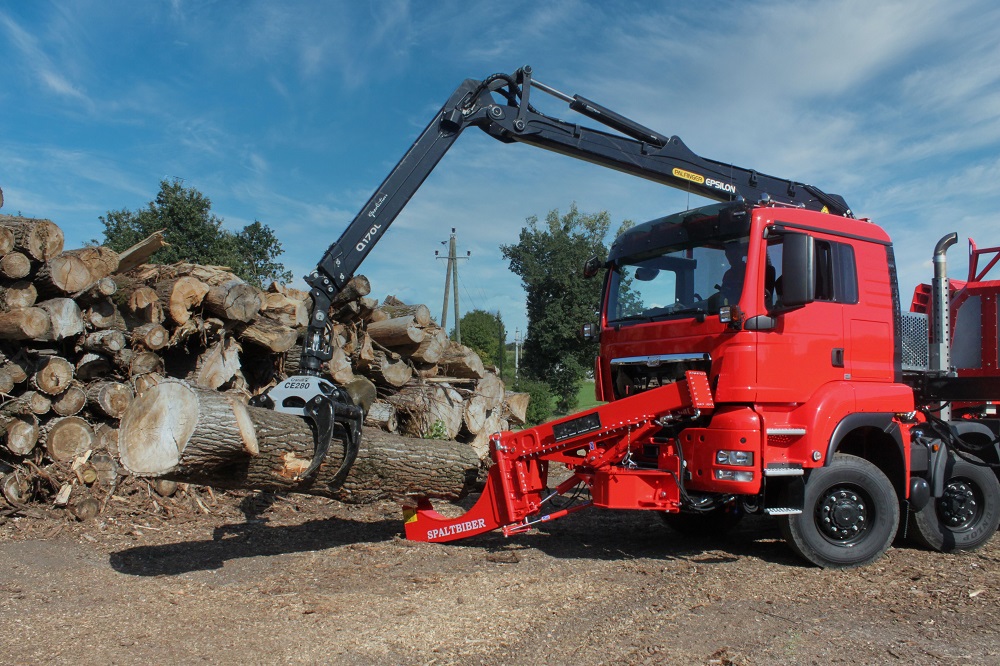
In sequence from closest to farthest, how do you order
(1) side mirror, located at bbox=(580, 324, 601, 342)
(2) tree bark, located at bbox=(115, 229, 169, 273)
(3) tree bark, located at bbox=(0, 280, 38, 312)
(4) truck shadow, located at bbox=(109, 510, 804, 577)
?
(4) truck shadow, located at bbox=(109, 510, 804, 577)
(1) side mirror, located at bbox=(580, 324, 601, 342)
(3) tree bark, located at bbox=(0, 280, 38, 312)
(2) tree bark, located at bbox=(115, 229, 169, 273)

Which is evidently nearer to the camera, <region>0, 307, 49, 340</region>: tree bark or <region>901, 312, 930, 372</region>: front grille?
<region>901, 312, 930, 372</region>: front grille

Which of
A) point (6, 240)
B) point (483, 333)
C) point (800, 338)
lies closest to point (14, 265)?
point (6, 240)

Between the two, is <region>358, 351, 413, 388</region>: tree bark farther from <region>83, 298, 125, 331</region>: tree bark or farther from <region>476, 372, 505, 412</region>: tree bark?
<region>83, 298, 125, 331</region>: tree bark

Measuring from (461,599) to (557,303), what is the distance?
79.4ft

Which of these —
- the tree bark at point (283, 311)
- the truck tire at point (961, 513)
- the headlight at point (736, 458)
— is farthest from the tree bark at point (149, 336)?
the truck tire at point (961, 513)

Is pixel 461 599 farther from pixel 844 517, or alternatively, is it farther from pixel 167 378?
pixel 167 378

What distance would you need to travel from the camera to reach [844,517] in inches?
229

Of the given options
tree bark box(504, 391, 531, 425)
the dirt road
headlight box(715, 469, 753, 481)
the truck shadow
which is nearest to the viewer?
the dirt road

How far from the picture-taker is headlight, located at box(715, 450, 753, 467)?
542 cm

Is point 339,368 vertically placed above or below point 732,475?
above

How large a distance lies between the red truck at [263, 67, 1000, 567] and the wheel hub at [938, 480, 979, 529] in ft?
0.05

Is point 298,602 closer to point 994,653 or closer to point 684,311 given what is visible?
point 684,311

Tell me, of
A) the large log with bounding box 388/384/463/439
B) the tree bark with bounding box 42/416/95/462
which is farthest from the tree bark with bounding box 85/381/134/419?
the large log with bounding box 388/384/463/439

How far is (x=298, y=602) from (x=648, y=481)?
2.61 m
